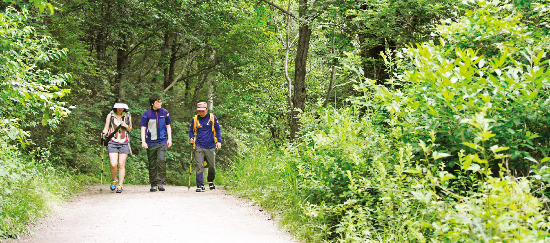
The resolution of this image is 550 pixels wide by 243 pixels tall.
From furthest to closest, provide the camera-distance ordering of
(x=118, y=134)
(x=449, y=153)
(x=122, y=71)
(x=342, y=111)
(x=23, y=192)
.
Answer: (x=122, y=71) → (x=118, y=134) → (x=23, y=192) → (x=342, y=111) → (x=449, y=153)

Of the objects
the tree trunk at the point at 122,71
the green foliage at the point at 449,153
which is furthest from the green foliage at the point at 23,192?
the tree trunk at the point at 122,71

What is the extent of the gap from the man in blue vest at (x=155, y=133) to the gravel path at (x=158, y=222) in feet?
5.80

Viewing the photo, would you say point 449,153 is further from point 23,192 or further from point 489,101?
point 23,192

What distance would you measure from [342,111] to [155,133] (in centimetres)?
554

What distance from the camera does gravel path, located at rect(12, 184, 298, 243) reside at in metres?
5.50

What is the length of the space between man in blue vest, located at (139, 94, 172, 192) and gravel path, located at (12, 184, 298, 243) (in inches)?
69.6

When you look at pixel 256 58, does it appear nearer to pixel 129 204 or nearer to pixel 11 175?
pixel 129 204

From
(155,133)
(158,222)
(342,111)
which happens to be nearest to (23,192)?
(158,222)

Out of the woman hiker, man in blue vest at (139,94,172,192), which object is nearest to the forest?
the woman hiker

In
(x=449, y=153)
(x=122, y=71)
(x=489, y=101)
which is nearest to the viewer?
(x=489, y=101)

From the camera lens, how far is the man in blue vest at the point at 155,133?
10531 mm

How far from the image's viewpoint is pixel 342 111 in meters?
6.63

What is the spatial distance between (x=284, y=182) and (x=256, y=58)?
1412 centimetres

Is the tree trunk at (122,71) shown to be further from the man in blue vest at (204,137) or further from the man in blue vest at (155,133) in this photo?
the man in blue vest at (204,137)
